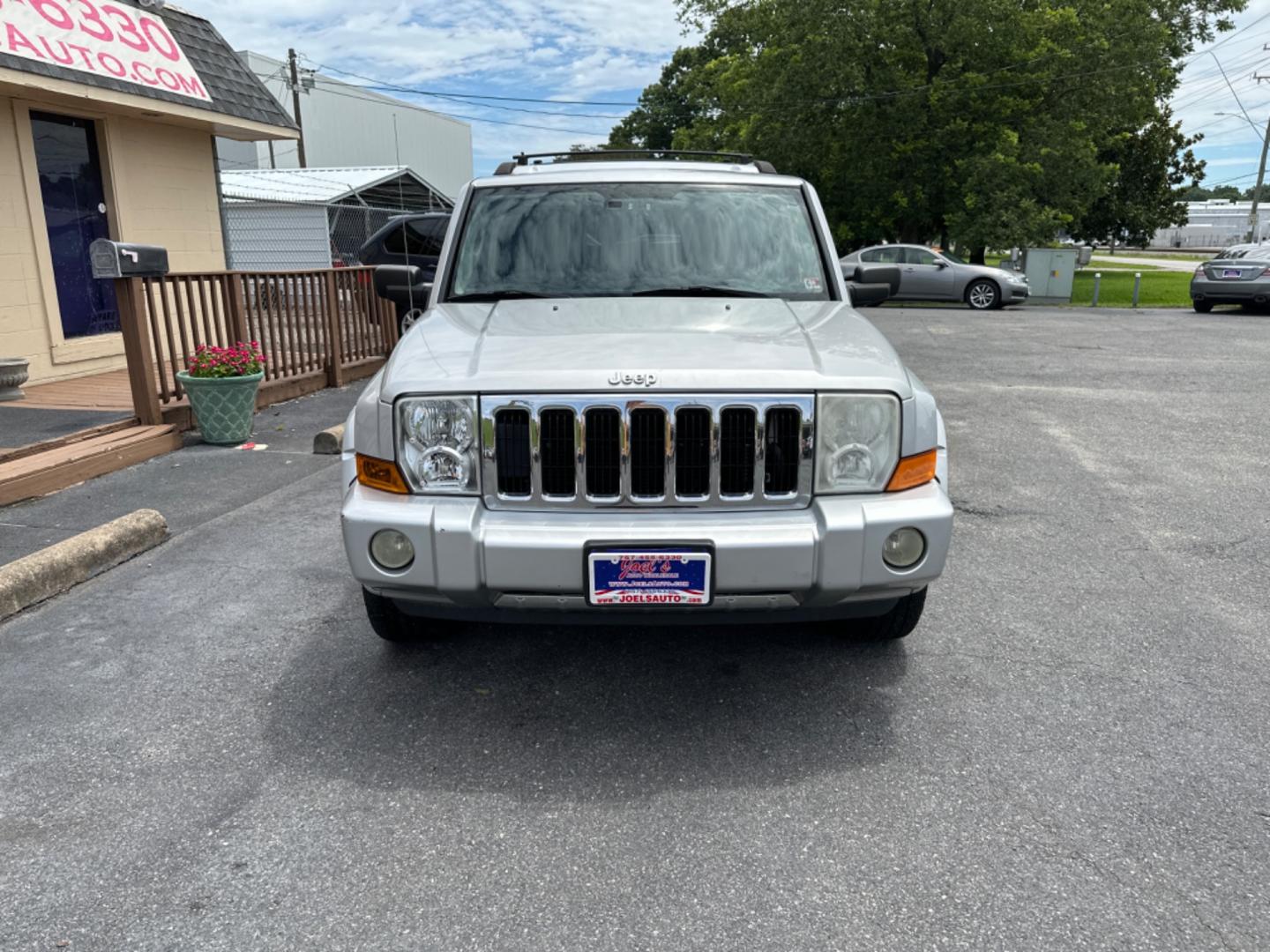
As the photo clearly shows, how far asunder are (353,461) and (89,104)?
807 centimetres

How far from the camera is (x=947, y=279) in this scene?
21.9 meters

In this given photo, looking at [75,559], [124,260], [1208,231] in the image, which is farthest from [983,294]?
[1208,231]

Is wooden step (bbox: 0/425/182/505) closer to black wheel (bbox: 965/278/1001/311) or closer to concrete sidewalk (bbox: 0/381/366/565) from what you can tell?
concrete sidewalk (bbox: 0/381/366/565)

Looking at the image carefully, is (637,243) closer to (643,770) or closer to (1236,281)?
(643,770)

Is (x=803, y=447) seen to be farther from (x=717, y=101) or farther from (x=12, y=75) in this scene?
(x=717, y=101)

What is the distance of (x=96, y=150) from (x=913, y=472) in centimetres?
989

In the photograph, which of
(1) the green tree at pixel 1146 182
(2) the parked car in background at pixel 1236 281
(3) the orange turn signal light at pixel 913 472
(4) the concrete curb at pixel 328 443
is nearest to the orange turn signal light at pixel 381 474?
(3) the orange turn signal light at pixel 913 472

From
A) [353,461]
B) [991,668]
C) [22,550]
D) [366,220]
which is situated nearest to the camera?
[353,461]

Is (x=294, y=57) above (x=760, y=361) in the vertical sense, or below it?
above

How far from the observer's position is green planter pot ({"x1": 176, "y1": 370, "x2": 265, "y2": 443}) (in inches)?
283

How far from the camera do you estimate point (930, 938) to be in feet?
7.41

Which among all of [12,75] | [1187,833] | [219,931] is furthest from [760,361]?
[12,75]

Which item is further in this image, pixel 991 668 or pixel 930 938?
pixel 991 668

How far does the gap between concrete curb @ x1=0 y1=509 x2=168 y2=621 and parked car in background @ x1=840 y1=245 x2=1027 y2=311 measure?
18540 millimetres
